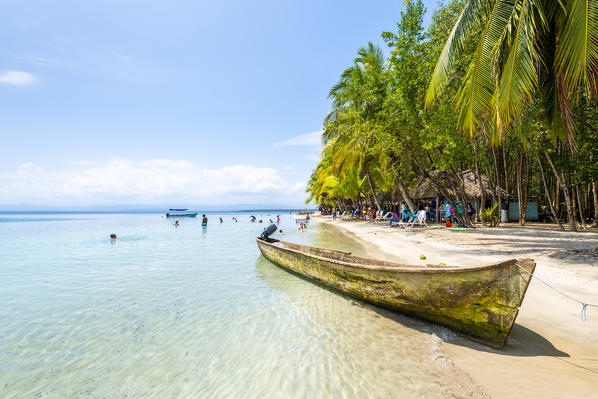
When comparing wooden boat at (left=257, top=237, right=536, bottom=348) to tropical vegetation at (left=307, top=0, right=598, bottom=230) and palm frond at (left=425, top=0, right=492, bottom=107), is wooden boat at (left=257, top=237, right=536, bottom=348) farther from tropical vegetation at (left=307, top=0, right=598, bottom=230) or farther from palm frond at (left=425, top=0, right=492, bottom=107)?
palm frond at (left=425, top=0, right=492, bottom=107)

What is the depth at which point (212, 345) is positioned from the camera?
3965 millimetres

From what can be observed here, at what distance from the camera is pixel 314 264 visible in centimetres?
604

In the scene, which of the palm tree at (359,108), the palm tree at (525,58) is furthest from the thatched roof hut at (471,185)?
the palm tree at (525,58)

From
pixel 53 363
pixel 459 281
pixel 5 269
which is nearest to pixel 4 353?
pixel 53 363

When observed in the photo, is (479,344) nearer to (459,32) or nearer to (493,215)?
(459,32)

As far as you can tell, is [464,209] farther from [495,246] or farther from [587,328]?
[587,328]

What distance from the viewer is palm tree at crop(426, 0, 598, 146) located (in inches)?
191

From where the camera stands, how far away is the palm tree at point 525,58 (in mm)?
4840

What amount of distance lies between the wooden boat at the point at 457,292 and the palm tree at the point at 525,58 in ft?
14.4

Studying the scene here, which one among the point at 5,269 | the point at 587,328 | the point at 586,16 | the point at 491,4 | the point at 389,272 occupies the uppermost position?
the point at 491,4

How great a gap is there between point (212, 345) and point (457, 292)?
3.62 meters

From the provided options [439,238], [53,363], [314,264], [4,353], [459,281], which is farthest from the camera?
[439,238]

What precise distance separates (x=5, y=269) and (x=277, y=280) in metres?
10.8

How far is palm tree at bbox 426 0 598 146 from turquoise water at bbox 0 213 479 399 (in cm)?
550
